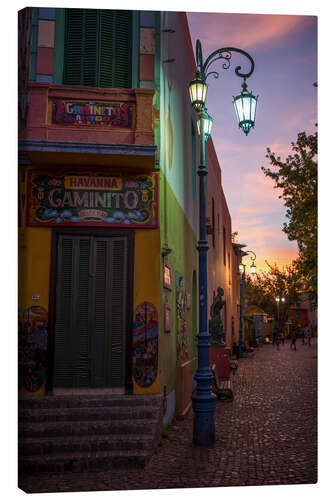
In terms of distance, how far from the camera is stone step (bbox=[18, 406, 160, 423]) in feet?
20.7

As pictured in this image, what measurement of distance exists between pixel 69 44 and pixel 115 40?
655mm

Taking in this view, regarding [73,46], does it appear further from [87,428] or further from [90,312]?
[87,428]

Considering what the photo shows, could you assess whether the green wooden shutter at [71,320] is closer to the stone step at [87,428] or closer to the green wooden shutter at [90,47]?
the stone step at [87,428]

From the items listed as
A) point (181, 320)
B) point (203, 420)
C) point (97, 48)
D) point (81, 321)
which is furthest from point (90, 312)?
point (97, 48)

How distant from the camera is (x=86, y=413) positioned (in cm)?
638

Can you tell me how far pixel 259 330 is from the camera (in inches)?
1556

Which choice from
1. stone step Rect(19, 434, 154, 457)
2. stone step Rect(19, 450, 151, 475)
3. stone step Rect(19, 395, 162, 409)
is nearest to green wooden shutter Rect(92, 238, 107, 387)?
stone step Rect(19, 395, 162, 409)

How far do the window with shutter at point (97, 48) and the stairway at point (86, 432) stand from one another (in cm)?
437

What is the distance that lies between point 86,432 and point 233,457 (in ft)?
6.05

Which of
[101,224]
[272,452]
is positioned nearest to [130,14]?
[101,224]

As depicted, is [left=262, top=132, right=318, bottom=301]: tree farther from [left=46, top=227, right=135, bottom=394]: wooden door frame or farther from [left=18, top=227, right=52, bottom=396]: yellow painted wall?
[left=18, top=227, right=52, bottom=396]: yellow painted wall

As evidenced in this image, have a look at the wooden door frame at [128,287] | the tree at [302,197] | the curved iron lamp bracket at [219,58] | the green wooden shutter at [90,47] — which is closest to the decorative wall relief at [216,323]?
the tree at [302,197]

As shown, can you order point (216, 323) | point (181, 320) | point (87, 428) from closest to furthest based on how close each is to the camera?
1. point (87, 428)
2. point (181, 320)
3. point (216, 323)

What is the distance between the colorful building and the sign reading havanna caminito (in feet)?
0.05
